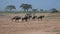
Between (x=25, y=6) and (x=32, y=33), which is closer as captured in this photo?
(x=32, y=33)

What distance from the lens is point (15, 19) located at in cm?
3148

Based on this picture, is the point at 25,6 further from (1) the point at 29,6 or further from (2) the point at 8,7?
(2) the point at 8,7

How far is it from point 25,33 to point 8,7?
90.5 meters

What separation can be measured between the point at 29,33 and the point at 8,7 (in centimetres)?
9071

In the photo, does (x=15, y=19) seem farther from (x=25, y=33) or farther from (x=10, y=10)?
(x=10, y=10)

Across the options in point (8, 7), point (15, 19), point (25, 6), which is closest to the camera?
point (15, 19)

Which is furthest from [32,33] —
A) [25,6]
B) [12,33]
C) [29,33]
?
[25,6]

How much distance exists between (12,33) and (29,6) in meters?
85.7

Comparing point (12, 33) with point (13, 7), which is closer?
point (12, 33)

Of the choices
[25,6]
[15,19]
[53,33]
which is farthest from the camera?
[25,6]

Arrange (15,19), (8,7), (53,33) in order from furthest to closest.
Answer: (8,7), (15,19), (53,33)

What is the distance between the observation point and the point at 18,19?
31812 millimetres

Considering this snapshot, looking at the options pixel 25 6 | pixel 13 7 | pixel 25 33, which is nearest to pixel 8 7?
pixel 13 7

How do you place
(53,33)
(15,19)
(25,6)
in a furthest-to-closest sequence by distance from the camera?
(25,6) → (15,19) → (53,33)
